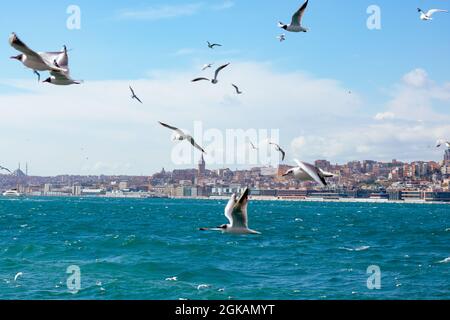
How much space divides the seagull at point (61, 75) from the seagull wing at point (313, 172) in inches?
145

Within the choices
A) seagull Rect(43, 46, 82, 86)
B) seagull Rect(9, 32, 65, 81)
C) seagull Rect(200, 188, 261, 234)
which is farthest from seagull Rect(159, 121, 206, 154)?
seagull Rect(9, 32, 65, 81)

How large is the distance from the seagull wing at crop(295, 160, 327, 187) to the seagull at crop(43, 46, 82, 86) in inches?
145

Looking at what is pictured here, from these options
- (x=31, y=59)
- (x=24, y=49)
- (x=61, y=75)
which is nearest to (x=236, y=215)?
(x=61, y=75)

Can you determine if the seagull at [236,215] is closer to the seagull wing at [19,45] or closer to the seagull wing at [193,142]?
the seagull wing at [193,142]

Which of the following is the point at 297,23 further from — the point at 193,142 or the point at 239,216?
the point at 239,216

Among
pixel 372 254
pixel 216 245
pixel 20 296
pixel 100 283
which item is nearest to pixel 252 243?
pixel 216 245

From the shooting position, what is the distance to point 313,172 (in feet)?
32.9

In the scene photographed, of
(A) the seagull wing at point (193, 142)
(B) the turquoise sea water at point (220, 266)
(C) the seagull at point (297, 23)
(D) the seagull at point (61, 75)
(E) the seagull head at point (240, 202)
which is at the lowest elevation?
(B) the turquoise sea water at point (220, 266)

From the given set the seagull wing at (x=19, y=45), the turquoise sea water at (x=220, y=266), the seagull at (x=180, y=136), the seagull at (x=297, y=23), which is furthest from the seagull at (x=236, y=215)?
the turquoise sea water at (x=220, y=266)

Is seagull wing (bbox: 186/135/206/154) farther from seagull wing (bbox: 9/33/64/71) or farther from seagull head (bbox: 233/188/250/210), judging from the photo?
seagull wing (bbox: 9/33/64/71)

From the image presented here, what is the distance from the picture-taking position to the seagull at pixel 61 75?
1092cm

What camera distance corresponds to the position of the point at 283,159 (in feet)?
50.0

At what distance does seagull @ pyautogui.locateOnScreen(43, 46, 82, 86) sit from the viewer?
10.9 meters
